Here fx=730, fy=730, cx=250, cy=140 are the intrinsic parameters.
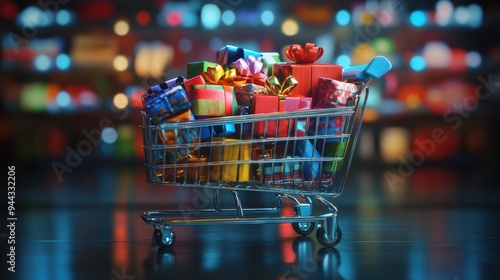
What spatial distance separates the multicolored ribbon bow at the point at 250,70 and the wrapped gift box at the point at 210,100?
0.18 metres

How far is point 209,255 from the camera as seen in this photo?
93.3 inches

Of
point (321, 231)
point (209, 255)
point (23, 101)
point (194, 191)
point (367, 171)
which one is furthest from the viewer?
point (23, 101)

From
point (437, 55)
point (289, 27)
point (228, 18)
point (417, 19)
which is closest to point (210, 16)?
point (228, 18)

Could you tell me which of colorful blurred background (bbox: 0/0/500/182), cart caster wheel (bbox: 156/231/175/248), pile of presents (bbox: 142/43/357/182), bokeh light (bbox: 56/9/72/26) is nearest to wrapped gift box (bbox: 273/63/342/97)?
pile of presents (bbox: 142/43/357/182)

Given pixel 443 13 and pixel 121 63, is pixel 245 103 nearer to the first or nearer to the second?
pixel 121 63

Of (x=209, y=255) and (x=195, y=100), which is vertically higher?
(x=195, y=100)

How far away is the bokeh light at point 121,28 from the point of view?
6.94m

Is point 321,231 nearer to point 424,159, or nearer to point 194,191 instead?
Answer: point 194,191

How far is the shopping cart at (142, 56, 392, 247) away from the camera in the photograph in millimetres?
2383

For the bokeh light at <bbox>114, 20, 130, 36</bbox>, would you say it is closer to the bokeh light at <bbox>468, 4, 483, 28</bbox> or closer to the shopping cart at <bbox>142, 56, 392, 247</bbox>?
the bokeh light at <bbox>468, 4, 483, 28</bbox>

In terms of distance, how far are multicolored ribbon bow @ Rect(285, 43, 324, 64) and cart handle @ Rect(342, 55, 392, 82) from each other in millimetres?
119

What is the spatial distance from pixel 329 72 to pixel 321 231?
1.84 feet

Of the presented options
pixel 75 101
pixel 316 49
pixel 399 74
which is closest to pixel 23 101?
pixel 75 101

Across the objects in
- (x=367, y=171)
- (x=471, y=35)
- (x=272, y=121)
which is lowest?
(x=367, y=171)
